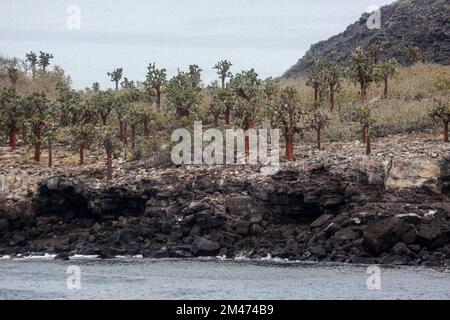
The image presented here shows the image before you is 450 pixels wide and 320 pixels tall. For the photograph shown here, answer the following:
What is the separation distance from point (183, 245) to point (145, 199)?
9424 mm

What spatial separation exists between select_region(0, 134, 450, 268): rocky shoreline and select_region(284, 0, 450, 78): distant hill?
60098mm

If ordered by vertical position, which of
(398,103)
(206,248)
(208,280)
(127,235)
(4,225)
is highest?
(398,103)

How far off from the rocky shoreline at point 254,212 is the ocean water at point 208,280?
3.94 metres

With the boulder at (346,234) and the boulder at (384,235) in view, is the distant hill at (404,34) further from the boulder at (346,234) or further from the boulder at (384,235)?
the boulder at (384,235)

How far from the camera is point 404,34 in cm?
15088

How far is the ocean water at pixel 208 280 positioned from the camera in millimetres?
55594

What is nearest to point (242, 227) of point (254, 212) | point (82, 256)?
point (254, 212)

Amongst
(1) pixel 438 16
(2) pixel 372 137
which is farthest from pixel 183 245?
(1) pixel 438 16

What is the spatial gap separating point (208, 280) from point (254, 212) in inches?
753

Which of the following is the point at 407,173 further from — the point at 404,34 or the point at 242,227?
the point at 404,34

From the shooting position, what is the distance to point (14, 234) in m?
83.1

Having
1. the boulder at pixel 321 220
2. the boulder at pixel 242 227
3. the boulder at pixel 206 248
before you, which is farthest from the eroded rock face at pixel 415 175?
the boulder at pixel 206 248

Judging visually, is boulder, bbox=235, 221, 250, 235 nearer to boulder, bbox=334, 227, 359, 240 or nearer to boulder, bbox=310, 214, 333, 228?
boulder, bbox=310, 214, 333, 228

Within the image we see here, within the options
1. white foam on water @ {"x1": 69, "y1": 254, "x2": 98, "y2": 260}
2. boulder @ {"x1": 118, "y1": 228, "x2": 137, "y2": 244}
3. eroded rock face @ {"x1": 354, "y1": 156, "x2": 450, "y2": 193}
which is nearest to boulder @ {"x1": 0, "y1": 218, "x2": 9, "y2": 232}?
white foam on water @ {"x1": 69, "y1": 254, "x2": 98, "y2": 260}
